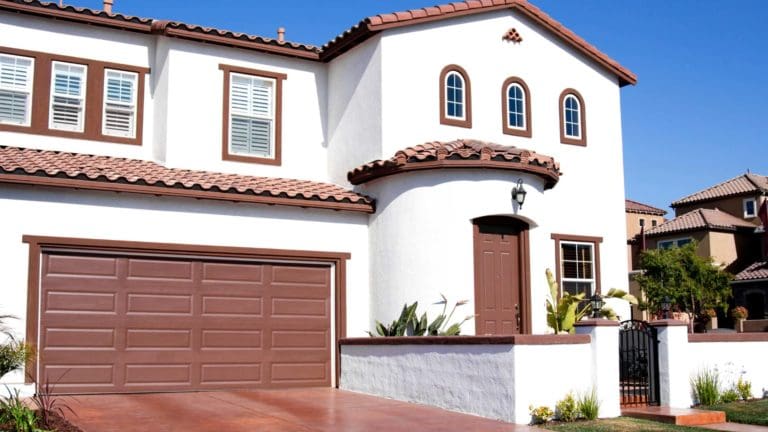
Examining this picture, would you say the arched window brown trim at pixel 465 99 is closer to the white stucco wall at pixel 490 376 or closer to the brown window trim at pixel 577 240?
the brown window trim at pixel 577 240

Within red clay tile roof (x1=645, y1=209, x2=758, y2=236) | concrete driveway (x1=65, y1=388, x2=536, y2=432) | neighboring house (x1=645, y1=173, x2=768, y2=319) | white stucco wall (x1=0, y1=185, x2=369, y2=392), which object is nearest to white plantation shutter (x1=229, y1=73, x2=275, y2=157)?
white stucco wall (x1=0, y1=185, x2=369, y2=392)

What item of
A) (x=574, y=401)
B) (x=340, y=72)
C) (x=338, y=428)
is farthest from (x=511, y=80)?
(x=338, y=428)

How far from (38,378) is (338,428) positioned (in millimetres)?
5627

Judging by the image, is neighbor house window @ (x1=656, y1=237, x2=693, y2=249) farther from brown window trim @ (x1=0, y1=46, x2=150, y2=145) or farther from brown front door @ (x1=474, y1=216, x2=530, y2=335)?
brown window trim @ (x1=0, y1=46, x2=150, y2=145)

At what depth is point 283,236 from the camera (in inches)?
634

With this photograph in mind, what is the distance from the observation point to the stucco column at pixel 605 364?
40.4ft

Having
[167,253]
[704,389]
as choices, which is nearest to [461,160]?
[167,253]

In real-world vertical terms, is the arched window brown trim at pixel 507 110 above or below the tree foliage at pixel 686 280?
above

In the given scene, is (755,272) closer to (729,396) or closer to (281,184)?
(729,396)

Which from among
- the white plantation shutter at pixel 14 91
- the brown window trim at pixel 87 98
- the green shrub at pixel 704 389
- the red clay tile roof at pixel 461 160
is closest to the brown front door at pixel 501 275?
the red clay tile roof at pixel 461 160

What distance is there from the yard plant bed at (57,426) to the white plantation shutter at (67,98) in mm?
7871

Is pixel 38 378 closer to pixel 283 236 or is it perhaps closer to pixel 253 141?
pixel 283 236

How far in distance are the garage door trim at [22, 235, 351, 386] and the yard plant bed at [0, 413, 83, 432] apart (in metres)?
3.45

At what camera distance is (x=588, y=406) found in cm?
1212
